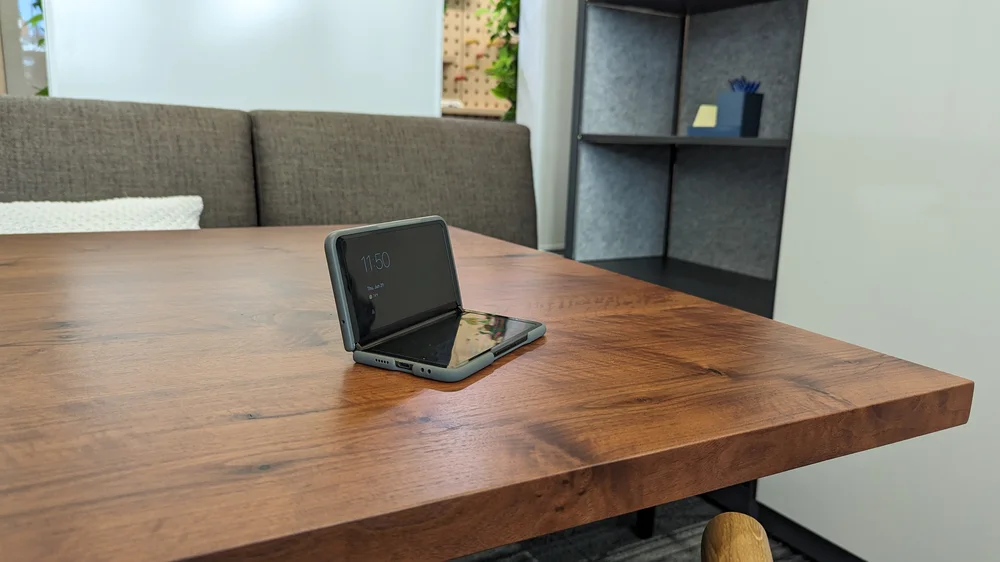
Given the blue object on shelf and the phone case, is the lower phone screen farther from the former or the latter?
the blue object on shelf

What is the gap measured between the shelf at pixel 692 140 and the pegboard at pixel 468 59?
1.41m

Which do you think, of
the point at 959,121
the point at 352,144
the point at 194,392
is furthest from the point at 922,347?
the point at 352,144

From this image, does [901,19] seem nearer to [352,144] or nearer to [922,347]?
[922,347]

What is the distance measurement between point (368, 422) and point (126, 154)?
1.49 meters

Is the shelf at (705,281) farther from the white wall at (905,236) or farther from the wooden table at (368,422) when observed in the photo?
the wooden table at (368,422)

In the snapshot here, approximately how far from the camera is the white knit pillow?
1.37 metres

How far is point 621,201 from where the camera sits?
2.10 metres

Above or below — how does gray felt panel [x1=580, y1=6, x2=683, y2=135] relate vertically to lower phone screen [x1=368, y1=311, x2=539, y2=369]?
above

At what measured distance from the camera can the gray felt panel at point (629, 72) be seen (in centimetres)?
196

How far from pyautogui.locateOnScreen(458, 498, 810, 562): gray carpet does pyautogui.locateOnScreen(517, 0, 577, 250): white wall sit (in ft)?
3.30

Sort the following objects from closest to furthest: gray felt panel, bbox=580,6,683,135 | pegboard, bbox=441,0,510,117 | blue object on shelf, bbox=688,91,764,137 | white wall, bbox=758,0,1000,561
→ white wall, bbox=758,0,1000,561
blue object on shelf, bbox=688,91,764,137
gray felt panel, bbox=580,6,683,135
pegboard, bbox=441,0,510,117

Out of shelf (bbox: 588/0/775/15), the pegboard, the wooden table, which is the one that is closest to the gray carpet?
the wooden table

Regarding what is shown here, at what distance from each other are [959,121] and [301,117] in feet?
4.74

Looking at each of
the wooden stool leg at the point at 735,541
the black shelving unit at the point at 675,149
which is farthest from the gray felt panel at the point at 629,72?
the wooden stool leg at the point at 735,541
